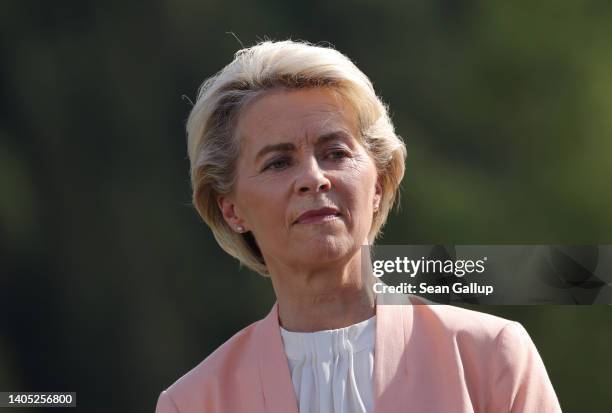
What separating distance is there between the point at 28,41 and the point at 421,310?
1557mm

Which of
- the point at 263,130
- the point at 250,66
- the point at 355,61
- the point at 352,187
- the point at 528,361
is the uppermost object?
the point at 355,61

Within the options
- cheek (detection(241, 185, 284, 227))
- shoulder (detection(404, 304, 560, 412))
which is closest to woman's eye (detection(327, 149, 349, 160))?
cheek (detection(241, 185, 284, 227))

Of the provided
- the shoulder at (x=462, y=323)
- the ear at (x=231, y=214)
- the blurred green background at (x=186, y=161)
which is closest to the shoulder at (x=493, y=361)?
the shoulder at (x=462, y=323)

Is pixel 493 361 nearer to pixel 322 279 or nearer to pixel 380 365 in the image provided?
pixel 380 365

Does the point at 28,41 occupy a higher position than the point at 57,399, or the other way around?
the point at 28,41

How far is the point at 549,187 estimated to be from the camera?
264cm

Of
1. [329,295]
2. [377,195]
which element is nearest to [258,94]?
[377,195]

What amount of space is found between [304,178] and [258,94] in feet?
0.82

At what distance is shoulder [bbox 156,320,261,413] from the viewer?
2008 mm

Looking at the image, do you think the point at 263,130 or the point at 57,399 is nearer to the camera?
the point at 263,130

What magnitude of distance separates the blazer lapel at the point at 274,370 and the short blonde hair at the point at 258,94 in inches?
10.1

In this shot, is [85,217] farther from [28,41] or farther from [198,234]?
[28,41]

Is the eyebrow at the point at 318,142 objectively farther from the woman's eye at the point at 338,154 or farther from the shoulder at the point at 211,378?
the shoulder at the point at 211,378

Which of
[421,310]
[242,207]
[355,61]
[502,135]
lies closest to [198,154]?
[242,207]
